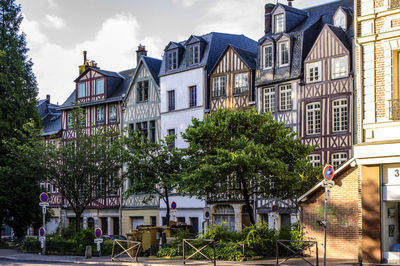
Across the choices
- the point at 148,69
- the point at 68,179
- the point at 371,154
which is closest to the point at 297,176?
the point at 371,154

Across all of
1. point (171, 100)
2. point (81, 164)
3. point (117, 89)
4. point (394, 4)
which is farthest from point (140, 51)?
point (394, 4)

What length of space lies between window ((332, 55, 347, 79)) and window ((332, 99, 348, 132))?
117 cm

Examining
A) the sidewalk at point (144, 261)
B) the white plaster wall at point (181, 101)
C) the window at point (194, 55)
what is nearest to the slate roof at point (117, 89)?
the white plaster wall at point (181, 101)

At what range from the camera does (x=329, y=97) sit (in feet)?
101

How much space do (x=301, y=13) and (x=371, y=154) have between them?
18.8 meters

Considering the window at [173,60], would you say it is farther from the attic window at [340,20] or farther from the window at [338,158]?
the window at [338,158]

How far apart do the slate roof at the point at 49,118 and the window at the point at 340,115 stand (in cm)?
2162

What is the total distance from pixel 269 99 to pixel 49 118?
74.8ft

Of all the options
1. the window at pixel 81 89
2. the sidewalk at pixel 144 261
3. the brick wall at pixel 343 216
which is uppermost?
the window at pixel 81 89

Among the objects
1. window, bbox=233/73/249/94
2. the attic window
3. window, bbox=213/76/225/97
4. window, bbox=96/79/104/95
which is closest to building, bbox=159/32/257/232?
window, bbox=213/76/225/97

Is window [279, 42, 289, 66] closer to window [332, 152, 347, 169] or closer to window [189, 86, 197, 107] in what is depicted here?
window [332, 152, 347, 169]

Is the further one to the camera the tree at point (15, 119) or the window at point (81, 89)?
the window at point (81, 89)

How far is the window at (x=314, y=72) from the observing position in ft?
102

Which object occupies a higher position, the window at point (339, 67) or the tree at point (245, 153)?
the window at point (339, 67)
